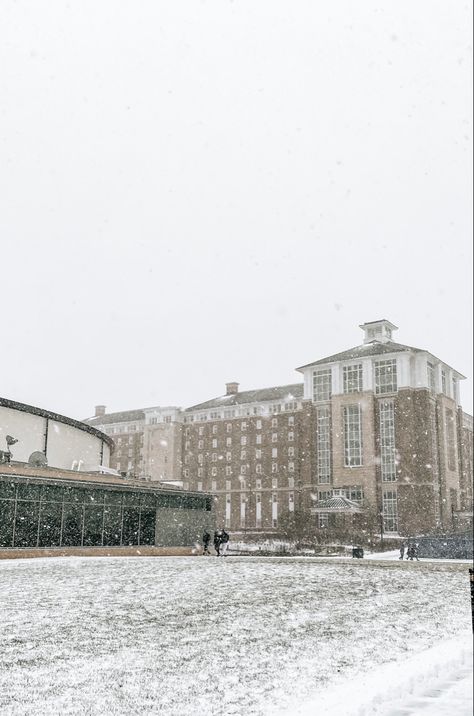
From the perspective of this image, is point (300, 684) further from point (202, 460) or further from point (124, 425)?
point (124, 425)

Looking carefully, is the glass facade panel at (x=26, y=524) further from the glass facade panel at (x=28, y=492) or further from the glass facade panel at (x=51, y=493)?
the glass facade panel at (x=51, y=493)

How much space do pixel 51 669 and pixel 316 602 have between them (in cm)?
784

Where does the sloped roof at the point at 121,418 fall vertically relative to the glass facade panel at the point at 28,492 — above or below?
above

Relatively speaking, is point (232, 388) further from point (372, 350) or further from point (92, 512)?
point (92, 512)

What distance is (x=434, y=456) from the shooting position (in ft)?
246

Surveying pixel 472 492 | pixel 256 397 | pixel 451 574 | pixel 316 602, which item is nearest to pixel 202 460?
pixel 256 397

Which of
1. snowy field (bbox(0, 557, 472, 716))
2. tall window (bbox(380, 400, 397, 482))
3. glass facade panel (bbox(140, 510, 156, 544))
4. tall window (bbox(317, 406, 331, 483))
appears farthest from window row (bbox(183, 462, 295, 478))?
snowy field (bbox(0, 557, 472, 716))

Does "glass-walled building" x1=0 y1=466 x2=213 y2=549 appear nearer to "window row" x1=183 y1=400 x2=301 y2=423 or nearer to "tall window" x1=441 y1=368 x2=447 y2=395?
"tall window" x1=441 y1=368 x2=447 y2=395

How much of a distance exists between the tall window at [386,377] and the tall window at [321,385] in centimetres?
580

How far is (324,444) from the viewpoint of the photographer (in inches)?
3127

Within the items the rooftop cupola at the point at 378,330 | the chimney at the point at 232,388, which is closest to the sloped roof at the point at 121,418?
the chimney at the point at 232,388

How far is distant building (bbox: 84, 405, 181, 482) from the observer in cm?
10831

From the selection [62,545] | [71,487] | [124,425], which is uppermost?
[124,425]

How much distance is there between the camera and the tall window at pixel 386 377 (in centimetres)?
7706
